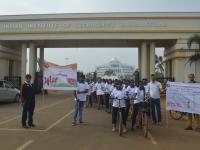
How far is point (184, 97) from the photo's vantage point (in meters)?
14.2

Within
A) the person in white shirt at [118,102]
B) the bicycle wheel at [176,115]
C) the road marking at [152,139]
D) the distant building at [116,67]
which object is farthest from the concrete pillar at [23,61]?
the distant building at [116,67]

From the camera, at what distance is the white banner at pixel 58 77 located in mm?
15344

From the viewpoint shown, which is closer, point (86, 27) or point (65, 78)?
point (65, 78)

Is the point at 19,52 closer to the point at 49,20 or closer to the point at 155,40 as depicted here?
the point at 49,20

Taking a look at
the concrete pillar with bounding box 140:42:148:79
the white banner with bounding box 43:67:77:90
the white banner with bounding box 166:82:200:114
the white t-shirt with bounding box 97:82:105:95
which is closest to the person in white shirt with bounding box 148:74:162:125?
the white banner with bounding box 166:82:200:114

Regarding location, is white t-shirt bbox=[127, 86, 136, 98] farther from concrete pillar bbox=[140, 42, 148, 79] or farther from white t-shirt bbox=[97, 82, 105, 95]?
concrete pillar bbox=[140, 42, 148, 79]

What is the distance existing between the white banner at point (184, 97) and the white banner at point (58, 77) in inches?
146

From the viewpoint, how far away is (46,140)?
10844 millimetres

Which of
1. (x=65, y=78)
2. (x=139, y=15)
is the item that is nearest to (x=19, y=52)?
(x=139, y=15)

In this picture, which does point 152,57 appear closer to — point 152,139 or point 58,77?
point 58,77

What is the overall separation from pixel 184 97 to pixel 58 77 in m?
4.83

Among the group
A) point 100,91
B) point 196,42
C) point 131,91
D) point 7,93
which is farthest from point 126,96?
point 196,42

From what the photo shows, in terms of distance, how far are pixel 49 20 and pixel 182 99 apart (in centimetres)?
2944

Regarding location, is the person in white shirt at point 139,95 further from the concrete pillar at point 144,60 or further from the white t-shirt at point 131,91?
Result: the concrete pillar at point 144,60
